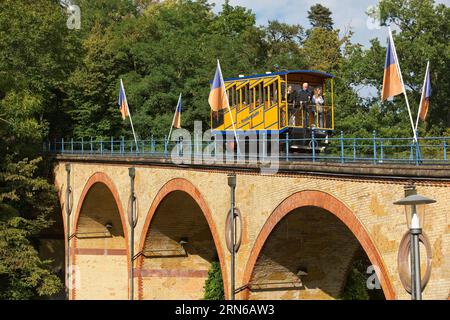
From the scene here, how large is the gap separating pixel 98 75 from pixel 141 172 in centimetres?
1510

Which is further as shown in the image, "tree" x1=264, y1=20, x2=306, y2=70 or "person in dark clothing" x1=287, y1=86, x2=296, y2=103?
"tree" x1=264, y1=20, x2=306, y2=70

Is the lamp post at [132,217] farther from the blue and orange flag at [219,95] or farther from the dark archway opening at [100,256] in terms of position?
the blue and orange flag at [219,95]

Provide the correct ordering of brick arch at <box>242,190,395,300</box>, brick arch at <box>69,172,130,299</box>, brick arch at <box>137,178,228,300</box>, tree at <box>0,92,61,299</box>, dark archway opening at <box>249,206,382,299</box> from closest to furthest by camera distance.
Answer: brick arch at <box>242,190,395,300</box> → dark archway opening at <box>249,206,382,299</box> → brick arch at <box>137,178,228,300</box> → tree at <box>0,92,61,299</box> → brick arch at <box>69,172,130,299</box>

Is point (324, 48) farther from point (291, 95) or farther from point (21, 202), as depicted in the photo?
point (291, 95)

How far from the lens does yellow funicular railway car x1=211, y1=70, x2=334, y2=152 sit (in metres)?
22.4

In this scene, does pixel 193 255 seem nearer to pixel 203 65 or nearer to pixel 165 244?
pixel 165 244

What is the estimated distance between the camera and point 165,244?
94.1ft

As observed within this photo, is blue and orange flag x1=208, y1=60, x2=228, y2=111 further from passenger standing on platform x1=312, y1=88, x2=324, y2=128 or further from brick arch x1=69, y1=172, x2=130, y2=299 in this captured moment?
brick arch x1=69, y1=172, x2=130, y2=299

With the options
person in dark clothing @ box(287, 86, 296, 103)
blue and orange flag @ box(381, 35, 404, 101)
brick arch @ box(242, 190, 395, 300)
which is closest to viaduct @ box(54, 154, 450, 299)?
brick arch @ box(242, 190, 395, 300)

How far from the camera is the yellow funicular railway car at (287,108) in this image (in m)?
22.4

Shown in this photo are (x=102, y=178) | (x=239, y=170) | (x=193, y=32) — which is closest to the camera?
(x=239, y=170)

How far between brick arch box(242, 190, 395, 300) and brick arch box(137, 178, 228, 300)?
1.72 m

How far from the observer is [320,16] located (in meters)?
71.2

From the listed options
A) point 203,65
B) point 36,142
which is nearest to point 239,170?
point 36,142
